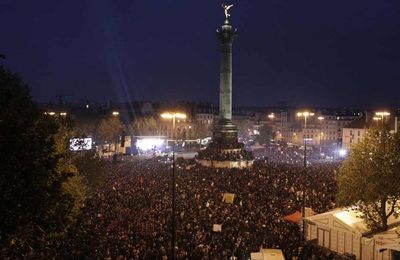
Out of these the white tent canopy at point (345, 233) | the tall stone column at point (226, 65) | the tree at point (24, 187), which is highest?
the tall stone column at point (226, 65)

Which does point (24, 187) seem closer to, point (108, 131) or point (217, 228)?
point (217, 228)

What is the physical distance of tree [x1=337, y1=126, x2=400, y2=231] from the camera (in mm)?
19391

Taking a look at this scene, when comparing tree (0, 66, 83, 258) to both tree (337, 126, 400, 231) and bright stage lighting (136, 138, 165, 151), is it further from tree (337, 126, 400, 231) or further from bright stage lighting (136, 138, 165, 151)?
bright stage lighting (136, 138, 165, 151)

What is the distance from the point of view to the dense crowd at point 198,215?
17.5 meters

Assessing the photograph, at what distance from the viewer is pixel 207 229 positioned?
21016 millimetres

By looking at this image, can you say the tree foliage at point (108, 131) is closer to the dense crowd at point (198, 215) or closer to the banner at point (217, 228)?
the dense crowd at point (198, 215)

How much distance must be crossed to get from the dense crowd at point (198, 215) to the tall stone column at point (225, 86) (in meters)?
16.6

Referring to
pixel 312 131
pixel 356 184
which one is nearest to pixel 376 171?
pixel 356 184

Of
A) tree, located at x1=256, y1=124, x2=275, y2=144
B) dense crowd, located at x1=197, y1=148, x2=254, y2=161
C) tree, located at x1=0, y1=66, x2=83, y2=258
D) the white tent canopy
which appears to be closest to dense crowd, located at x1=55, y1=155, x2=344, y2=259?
tree, located at x1=0, y1=66, x2=83, y2=258

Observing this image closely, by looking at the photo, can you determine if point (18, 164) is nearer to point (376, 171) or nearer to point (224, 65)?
point (376, 171)

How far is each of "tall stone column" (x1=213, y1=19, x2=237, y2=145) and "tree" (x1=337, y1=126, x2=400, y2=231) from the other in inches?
1249

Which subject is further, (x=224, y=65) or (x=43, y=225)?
(x=224, y=65)

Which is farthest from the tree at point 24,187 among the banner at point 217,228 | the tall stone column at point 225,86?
the tall stone column at point 225,86

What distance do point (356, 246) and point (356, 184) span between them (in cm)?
276
